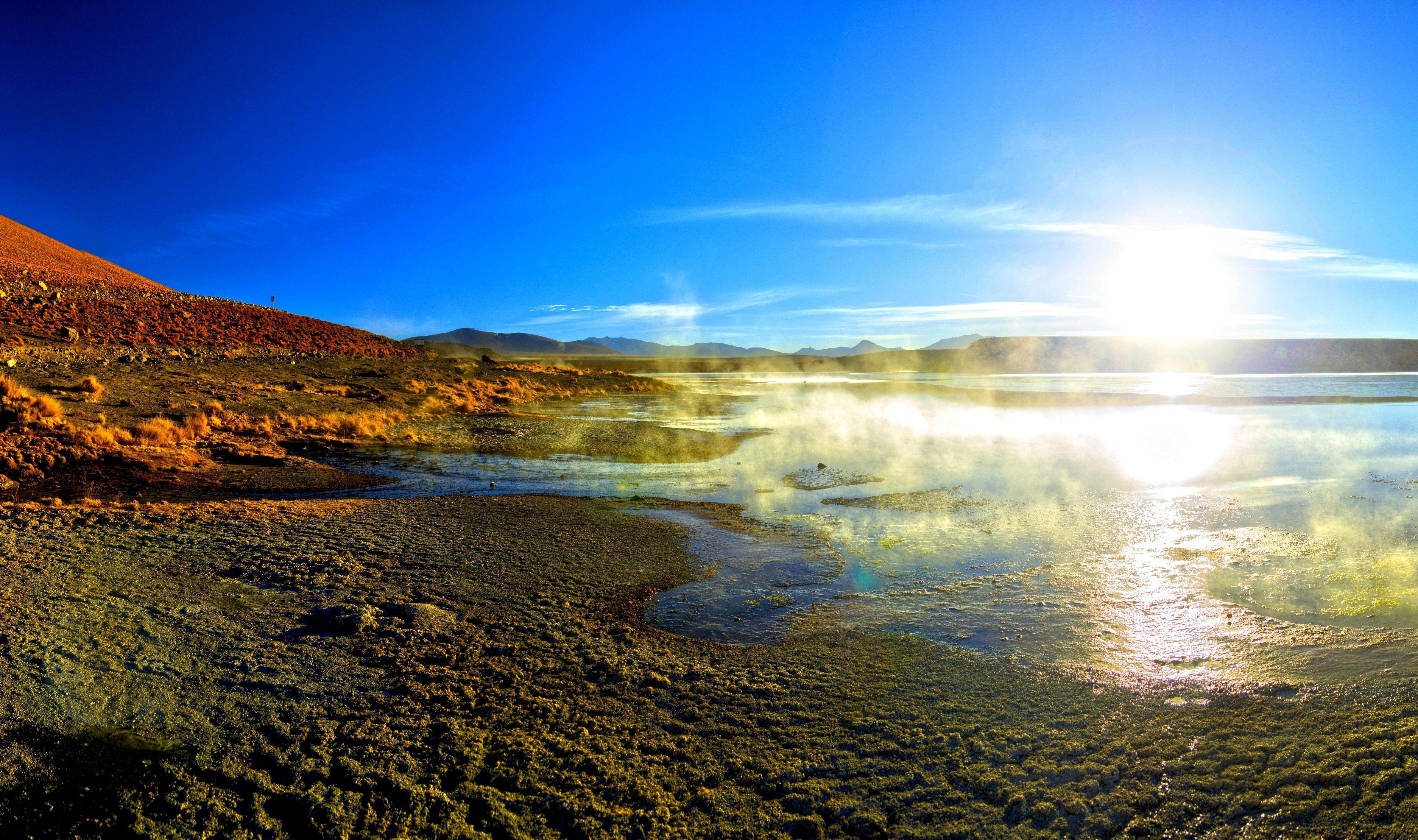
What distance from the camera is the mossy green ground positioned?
3469 mm

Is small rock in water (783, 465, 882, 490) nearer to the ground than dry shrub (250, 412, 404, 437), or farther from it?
nearer to the ground

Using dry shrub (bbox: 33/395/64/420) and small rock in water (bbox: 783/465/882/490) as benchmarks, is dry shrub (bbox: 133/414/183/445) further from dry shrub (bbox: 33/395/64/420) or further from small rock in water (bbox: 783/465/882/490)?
small rock in water (bbox: 783/465/882/490)

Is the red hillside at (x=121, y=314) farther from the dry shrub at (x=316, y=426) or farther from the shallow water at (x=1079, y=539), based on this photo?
the shallow water at (x=1079, y=539)

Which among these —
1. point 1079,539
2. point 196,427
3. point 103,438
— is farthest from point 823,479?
point 196,427

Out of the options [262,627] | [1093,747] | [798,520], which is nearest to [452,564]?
[262,627]

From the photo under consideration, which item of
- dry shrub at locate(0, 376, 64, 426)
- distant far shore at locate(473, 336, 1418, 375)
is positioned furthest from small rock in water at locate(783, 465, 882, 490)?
distant far shore at locate(473, 336, 1418, 375)

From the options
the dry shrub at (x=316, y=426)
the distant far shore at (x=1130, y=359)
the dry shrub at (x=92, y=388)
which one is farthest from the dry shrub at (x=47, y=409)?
the distant far shore at (x=1130, y=359)

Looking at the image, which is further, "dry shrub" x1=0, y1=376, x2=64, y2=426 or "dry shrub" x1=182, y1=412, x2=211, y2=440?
"dry shrub" x1=182, y1=412, x2=211, y2=440

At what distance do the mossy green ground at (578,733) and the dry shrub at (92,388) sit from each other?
→ 47.5 ft

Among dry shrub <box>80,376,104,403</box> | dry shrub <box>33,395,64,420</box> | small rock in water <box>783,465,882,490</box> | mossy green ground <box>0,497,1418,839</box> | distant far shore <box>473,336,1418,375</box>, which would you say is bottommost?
mossy green ground <box>0,497,1418,839</box>

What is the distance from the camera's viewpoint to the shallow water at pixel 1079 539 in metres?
5.61

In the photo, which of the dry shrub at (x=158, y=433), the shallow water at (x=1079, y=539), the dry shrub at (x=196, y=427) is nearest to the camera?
the shallow water at (x=1079, y=539)

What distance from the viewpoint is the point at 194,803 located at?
11.5ft

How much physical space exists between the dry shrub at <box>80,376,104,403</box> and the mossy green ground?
14.5 m
